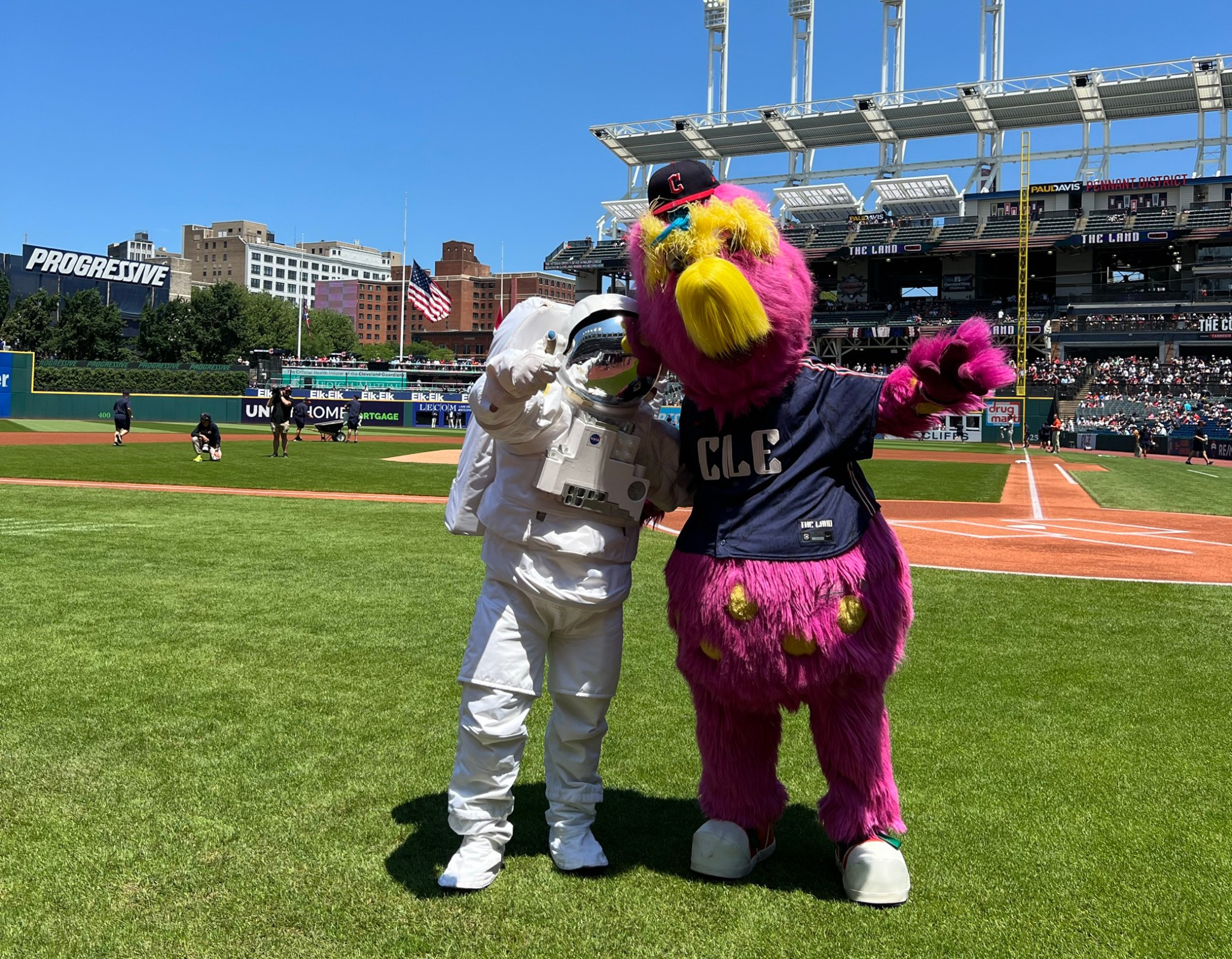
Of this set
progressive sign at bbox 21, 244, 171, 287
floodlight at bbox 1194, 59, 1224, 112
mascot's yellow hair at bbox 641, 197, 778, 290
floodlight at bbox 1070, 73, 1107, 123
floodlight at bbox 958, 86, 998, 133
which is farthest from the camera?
progressive sign at bbox 21, 244, 171, 287

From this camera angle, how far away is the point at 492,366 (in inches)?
111

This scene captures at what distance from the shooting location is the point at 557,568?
9.89 ft

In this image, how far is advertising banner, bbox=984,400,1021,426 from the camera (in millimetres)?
44906

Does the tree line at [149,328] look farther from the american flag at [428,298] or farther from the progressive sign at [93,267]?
the american flag at [428,298]

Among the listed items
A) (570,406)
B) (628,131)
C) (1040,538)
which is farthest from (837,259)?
(570,406)

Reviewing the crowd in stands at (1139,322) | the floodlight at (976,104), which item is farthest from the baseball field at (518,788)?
the floodlight at (976,104)

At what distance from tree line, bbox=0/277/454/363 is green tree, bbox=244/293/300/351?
160 millimetres

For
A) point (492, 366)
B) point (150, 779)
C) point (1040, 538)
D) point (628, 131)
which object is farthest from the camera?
point (628, 131)

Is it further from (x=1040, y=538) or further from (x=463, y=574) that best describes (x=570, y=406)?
(x=1040, y=538)

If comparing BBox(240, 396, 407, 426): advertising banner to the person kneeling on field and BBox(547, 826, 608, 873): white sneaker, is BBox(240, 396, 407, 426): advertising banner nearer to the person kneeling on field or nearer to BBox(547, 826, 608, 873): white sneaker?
the person kneeling on field

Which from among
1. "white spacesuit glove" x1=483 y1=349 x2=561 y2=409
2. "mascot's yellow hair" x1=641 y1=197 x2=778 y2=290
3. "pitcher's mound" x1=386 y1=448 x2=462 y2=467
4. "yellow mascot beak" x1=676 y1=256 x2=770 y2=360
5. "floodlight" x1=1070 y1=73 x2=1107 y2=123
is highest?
"floodlight" x1=1070 y1=73 x2=1107 y2=123

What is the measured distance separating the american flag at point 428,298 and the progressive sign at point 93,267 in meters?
58.1

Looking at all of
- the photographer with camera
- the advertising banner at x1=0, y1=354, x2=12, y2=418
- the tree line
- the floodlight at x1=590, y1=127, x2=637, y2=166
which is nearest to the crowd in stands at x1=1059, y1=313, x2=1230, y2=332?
the floodlight at x1=590, y1=127, x2=637, y2=166

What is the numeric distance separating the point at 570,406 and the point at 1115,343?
173 ft
